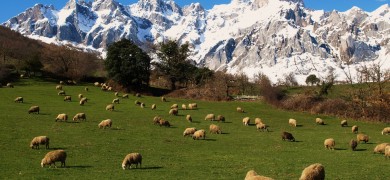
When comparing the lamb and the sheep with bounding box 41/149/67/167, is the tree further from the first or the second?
the sheep with bounding box 41/149/67/167

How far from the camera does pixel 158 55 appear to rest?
10731cm

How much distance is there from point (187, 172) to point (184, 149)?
898 cm

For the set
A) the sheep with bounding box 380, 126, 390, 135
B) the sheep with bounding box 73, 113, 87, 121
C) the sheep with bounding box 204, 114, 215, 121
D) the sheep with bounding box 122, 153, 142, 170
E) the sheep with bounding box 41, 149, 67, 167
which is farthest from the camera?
the sheep with bounding box 204, 114, 215, 121

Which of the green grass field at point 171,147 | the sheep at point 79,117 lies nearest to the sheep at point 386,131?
the green grass field at point 171,147

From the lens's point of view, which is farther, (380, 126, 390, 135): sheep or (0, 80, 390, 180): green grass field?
(380, 126, 390, 135): sheep

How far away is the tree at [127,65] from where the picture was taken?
91625 mm

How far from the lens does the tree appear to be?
9162 cm

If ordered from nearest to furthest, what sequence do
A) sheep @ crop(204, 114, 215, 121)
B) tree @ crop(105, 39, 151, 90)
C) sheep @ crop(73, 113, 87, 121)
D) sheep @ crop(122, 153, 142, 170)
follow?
sheep @ crop(122, 153, 142, 170), sheep @ crop(73, 113, 87, 121), sheep @ crop(204, 114, 215, 121), tree @ crop(105, 39, 151, 90)

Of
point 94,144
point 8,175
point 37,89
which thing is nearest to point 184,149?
point 94,144

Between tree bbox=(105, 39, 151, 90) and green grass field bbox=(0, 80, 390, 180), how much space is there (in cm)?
3048

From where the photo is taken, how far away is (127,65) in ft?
303

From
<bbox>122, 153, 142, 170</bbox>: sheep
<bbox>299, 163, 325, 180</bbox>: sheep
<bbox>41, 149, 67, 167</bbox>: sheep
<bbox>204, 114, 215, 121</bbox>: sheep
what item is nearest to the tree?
<bbox>204, 114, 215, 121</bbox>: sheep

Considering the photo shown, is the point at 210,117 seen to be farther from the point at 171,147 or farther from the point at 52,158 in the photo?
the point at 52,158

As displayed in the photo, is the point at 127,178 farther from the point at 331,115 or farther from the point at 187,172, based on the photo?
the point at 331,115
